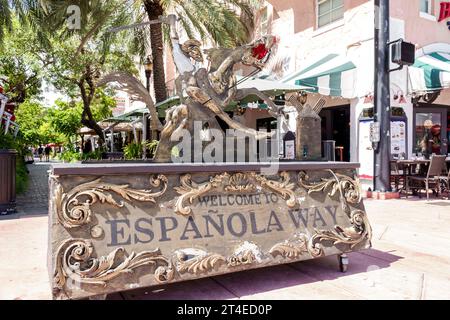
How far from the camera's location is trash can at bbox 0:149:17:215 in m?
6.87

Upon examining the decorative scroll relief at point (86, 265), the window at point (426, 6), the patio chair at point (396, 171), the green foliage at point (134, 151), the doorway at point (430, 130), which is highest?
the window at point (426, 6)

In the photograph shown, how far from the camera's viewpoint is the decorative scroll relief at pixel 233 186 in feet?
9.83

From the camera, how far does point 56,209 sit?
254cm

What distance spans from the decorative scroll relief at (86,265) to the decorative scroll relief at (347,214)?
1.68 m

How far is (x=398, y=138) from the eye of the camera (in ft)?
35.0

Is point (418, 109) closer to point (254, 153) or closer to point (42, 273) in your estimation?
point (254, 153)

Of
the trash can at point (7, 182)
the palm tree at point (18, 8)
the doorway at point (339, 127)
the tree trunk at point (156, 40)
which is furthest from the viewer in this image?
the doorway at point (339, 127)

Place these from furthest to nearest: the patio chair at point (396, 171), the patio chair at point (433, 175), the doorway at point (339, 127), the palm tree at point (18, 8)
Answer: the doorway at point (339, 127) → the palm tree at point (18, 8) → the patio chair at point (396, 171) → the patio chair at point (433, 175)

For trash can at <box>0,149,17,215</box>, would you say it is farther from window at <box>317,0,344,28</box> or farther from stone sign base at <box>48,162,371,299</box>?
window at <box>317,0,344,28</box>

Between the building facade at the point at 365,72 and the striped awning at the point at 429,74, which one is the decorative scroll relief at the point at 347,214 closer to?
the building facade at the point at 365,72

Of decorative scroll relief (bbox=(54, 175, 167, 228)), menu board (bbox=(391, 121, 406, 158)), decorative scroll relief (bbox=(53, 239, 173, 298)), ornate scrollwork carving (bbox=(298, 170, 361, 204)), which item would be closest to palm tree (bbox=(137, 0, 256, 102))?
menu board (bbox=(391, 121, 406, 158))

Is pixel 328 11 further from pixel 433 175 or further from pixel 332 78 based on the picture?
pixel 433 175

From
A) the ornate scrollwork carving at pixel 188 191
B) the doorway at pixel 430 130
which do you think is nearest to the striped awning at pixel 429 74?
the doorway at pixel 430 130
